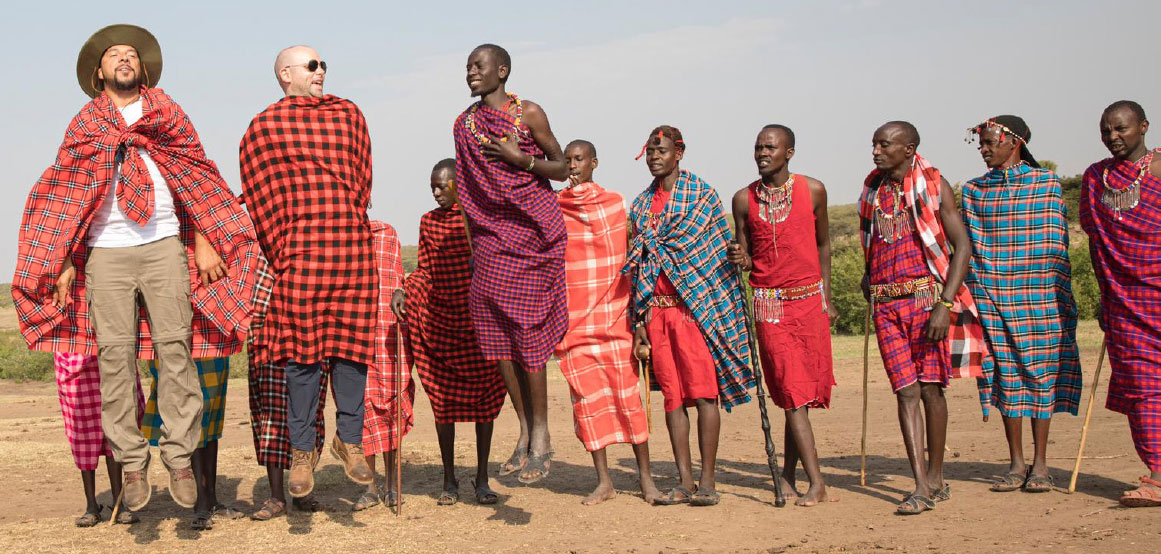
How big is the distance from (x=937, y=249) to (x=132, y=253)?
4.88m

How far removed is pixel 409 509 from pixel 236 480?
212cm

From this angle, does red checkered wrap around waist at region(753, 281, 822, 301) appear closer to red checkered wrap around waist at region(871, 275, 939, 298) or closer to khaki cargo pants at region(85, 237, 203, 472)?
red checkered wrap around waist at region(871, 275, 939, 298)

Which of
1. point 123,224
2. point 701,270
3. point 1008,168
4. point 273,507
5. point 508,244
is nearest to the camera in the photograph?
point 123,224

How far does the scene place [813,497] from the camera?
23.2 ft

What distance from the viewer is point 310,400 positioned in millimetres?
6340

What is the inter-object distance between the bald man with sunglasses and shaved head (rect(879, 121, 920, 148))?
3326mm

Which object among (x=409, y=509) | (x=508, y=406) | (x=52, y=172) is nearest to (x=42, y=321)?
(x=52, y=172)

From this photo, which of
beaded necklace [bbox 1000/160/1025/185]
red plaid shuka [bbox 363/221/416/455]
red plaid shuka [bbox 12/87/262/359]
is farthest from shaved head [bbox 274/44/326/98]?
beaded necklace [bbox 1000/160/1025/185]

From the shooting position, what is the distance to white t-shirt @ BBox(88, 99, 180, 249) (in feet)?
21.0

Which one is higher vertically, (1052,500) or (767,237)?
(767,237)

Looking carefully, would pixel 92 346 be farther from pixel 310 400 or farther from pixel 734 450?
pixel 734 450

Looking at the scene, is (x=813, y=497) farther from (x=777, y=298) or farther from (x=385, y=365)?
(x=385, y=365)

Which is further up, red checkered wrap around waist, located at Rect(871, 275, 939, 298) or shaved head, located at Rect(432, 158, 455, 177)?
shaved head, located at Rect(432, 158, 455, 177)

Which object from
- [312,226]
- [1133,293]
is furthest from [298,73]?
[1133,293]
